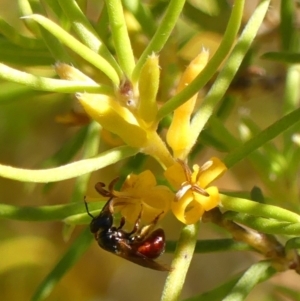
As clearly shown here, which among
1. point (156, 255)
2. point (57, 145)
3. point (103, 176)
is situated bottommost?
point (57, 145)

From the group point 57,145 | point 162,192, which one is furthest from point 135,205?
point 57,145

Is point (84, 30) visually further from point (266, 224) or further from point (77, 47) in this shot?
point (266, 224)

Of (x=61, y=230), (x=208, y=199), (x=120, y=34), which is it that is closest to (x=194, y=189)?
(x=208, y=199)

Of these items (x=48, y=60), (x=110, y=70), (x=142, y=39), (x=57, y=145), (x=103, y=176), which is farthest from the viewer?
(x=57, y=145)

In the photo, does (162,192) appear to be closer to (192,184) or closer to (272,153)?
(192,184)

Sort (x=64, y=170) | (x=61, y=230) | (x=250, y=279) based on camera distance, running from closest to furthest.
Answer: (x=64, y=170) → (x=250, y=279) → (x=61, y=230)

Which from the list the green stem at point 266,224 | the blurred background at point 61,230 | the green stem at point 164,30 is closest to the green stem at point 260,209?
the green stem at point 266,224
